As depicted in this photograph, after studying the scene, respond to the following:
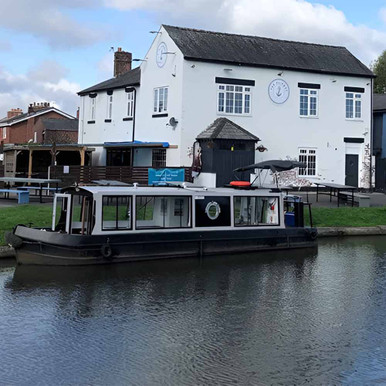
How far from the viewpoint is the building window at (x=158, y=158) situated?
3175 cm

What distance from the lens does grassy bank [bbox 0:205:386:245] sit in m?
18.6

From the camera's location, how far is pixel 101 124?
37.4 meters

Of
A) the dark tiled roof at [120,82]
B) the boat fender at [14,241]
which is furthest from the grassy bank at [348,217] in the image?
the dark tiled roof at [120,82]

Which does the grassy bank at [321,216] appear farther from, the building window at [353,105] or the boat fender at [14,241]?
the building window at [353,105]

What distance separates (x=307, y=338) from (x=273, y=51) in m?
25.7

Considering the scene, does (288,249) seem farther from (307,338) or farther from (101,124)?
(101,124)

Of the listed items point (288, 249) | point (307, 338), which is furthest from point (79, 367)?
point (288, 249)

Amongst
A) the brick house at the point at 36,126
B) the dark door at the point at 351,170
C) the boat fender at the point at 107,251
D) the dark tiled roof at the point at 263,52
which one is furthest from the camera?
the brick house at the point at 36,126

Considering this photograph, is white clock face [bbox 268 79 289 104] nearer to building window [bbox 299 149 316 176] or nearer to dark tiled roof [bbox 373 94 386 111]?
building window [bbox 299 149 316 176]

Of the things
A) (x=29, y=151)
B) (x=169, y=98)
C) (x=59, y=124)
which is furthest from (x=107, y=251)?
(x=59, y=124)

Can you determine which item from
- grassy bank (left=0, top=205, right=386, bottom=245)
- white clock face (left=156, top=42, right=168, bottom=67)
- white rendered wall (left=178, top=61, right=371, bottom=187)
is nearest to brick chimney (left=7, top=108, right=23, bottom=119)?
white clock face (left=156, top=42, right=168, bottom=67)

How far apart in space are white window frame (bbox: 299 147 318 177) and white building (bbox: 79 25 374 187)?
5cm

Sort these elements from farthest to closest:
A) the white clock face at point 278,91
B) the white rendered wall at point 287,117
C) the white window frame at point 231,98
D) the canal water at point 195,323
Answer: the white clock face at point 278,91 → the white window frame at point 231,98 → the white rendered wall at point 287,117 → the canal water at point 195,323

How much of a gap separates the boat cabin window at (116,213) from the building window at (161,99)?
16.4 m
